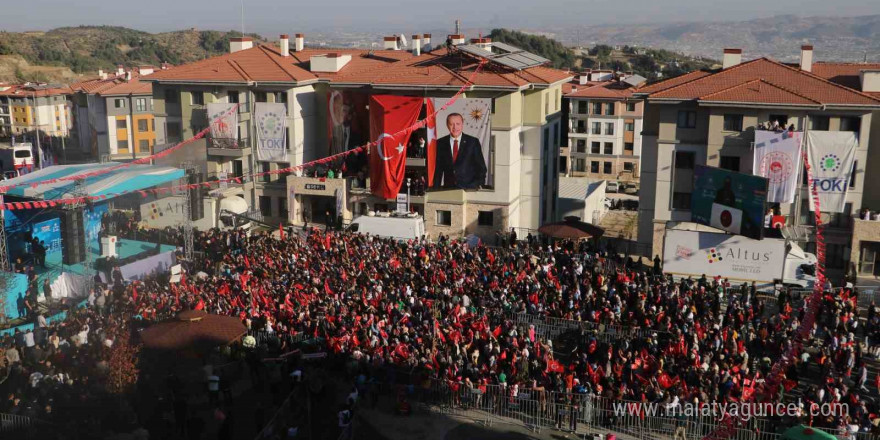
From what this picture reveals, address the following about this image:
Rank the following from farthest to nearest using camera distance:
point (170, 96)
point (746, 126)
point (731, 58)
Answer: point (170, 96) → point (731, 58) → point (746, 126)

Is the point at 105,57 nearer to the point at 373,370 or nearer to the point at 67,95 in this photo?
the point at 67,95

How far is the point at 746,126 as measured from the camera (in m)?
33.2

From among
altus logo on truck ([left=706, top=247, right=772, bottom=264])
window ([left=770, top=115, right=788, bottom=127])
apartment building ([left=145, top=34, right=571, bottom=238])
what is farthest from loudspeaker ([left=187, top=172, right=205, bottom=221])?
window ([left=770, top=115, right=788, bottom=127])

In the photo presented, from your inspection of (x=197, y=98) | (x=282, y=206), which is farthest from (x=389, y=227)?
(x=197, y=98)

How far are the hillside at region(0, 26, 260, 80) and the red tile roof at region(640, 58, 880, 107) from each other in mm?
119172

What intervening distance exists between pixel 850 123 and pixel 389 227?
781 inches

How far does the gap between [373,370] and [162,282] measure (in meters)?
12.4

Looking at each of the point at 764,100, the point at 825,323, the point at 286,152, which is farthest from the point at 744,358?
the point at 286,152

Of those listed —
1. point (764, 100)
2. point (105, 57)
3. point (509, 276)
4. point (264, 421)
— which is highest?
point (105, 57)

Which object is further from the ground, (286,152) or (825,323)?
(286,152)

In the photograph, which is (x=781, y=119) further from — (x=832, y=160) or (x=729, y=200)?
(x=729, y=200)

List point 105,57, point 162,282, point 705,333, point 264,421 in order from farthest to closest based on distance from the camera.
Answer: point 105,57, point 162,282, point 705,333, point 264,421

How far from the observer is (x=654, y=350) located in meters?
21.6

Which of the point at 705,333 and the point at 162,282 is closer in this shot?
the point at 705,333
